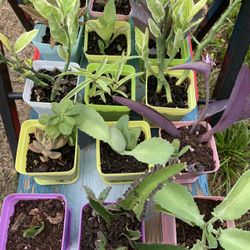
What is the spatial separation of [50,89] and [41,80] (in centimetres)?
3

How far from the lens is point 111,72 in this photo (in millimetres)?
922

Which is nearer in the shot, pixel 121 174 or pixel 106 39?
pixel 121 174

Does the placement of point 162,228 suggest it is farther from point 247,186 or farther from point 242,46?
point 242,46

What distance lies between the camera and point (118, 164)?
838mm

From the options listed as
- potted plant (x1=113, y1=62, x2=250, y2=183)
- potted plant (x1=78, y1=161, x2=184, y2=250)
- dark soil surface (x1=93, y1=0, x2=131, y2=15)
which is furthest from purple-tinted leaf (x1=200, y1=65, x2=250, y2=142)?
dark soil surface (x1=93, y1=0, x2=131, y2=15)

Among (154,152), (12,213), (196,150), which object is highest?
(154,152)

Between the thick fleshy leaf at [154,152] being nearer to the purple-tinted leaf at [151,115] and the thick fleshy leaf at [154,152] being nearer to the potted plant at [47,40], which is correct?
the purple-tinted leaf at [151,115]

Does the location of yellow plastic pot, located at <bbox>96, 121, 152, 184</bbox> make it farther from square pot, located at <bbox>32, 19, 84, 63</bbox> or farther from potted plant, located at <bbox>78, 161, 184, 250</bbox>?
square pot, located at <bbox>32, 19, 84, 63</bbox>

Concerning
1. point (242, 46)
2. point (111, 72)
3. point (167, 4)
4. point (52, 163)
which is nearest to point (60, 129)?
point (52, 163)

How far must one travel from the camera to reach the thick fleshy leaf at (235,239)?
621 millimetres

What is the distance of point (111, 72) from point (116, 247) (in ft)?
1.27

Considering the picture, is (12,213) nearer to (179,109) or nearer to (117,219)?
(117,219)

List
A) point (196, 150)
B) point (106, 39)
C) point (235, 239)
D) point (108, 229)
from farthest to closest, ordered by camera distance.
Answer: point (106, 39), point (196, 150), point (108, 229), point (235, 239)

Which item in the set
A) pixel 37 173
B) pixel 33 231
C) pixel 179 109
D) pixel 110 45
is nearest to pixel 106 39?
pixel 110 45
